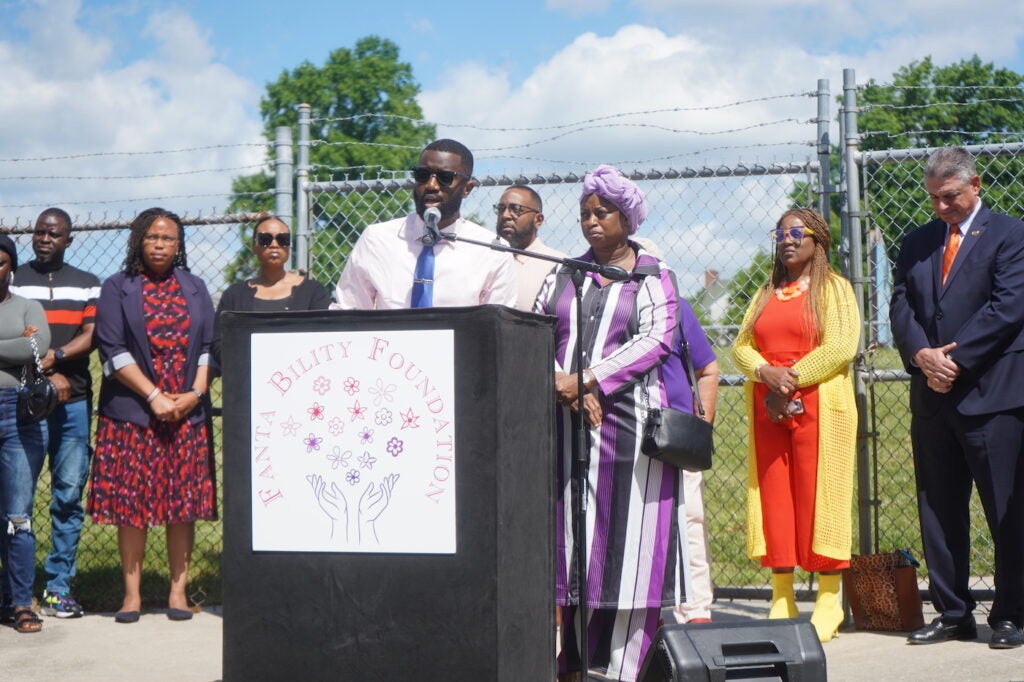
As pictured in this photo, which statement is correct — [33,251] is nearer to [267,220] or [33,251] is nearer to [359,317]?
[267,220]

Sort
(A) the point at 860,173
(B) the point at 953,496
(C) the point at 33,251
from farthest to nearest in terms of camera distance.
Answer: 1. (C) the point at 33,251
2. (A) the point at 860,173
3. (B) the point at 953,496

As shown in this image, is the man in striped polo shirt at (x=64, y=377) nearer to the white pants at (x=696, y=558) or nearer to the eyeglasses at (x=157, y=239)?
the eyeglasses at (x=157, y=239)

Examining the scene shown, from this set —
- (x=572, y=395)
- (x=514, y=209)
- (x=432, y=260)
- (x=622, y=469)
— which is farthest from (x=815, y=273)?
(x=432, y=260)

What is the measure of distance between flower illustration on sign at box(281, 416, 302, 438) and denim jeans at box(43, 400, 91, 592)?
3929mm

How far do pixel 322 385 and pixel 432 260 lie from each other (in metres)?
1.02

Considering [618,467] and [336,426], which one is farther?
[618,467]

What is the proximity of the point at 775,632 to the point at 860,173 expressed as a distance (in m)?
3.53

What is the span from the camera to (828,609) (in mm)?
6270

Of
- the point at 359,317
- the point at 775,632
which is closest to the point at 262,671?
the point at 359,317

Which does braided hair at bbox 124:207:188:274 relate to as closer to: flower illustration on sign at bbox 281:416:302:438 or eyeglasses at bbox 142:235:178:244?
eyeglasses at bbox 142:235:178:244

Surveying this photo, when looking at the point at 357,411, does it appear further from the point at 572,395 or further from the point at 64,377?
the point at 64,377

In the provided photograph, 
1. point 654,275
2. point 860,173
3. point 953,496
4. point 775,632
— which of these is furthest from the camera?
point 860,173

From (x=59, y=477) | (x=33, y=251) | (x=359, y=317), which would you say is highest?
(x=33, y=251)

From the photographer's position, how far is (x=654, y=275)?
4.87m
